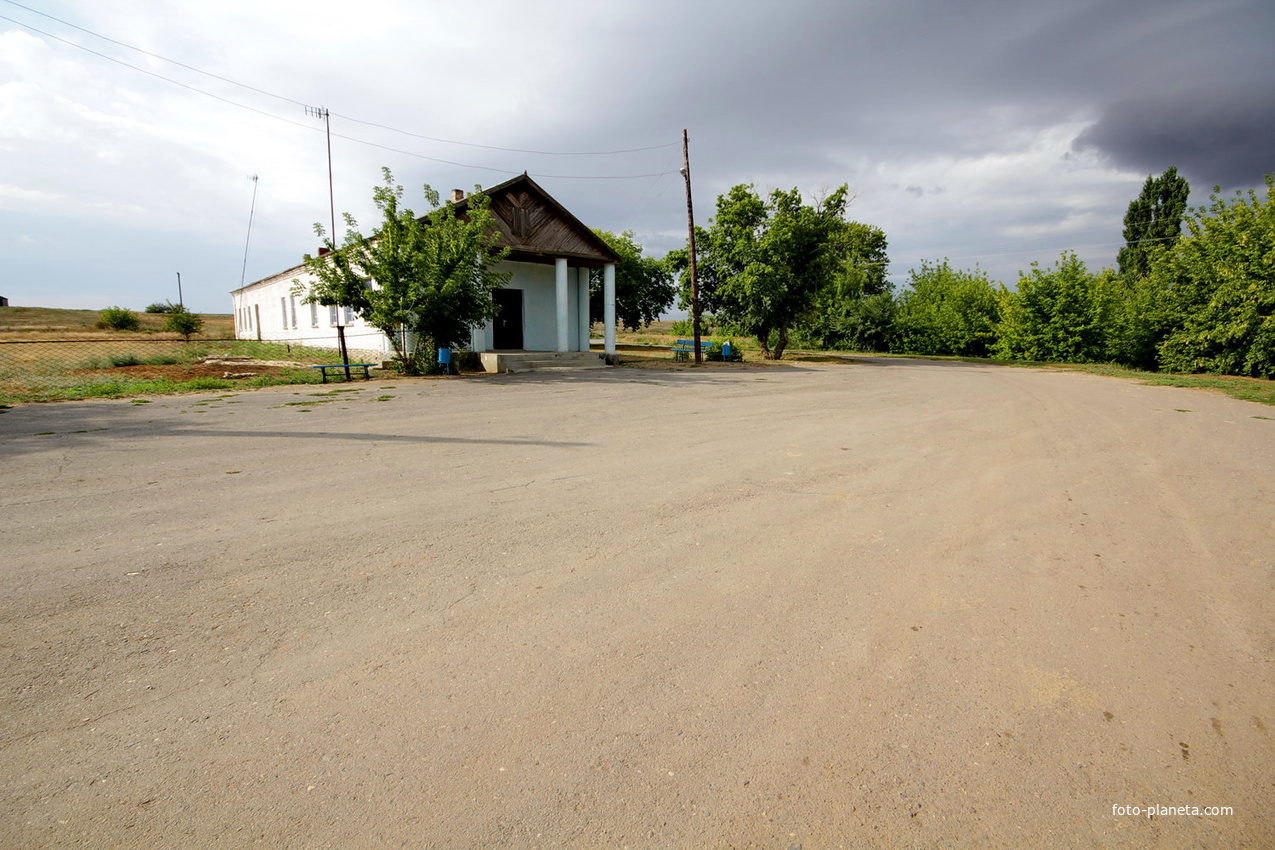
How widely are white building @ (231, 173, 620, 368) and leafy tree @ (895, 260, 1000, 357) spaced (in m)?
20.9

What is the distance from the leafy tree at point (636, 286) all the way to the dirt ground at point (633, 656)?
3592cm

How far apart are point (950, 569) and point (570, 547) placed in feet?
7.61

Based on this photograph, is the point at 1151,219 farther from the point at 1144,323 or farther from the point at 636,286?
the point at 636,286

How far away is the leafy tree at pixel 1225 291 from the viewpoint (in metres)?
17.8

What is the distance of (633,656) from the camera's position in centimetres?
255

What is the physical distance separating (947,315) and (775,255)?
1294 cm

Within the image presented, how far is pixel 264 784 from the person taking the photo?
6.09ft

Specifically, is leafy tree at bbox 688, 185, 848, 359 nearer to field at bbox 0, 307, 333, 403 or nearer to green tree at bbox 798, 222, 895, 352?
green tree at bbox 798, 222, 895, 352

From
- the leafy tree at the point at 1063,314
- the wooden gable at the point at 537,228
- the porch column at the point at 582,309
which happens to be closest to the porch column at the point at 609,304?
the wooden gable at the point at 537,228

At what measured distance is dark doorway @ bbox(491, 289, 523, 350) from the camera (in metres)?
21.9

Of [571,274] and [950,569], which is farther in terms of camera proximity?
[571,274]

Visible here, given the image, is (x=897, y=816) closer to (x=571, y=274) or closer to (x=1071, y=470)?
(x=1071, y=470)

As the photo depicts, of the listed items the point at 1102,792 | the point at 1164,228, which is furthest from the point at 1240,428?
the point at 1164,228

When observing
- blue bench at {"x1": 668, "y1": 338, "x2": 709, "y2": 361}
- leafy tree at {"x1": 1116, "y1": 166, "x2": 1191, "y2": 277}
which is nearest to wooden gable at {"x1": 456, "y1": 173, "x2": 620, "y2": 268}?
blue bench at {"x1": 668, "y1": 338, "x2": 709, "y2": 361}
